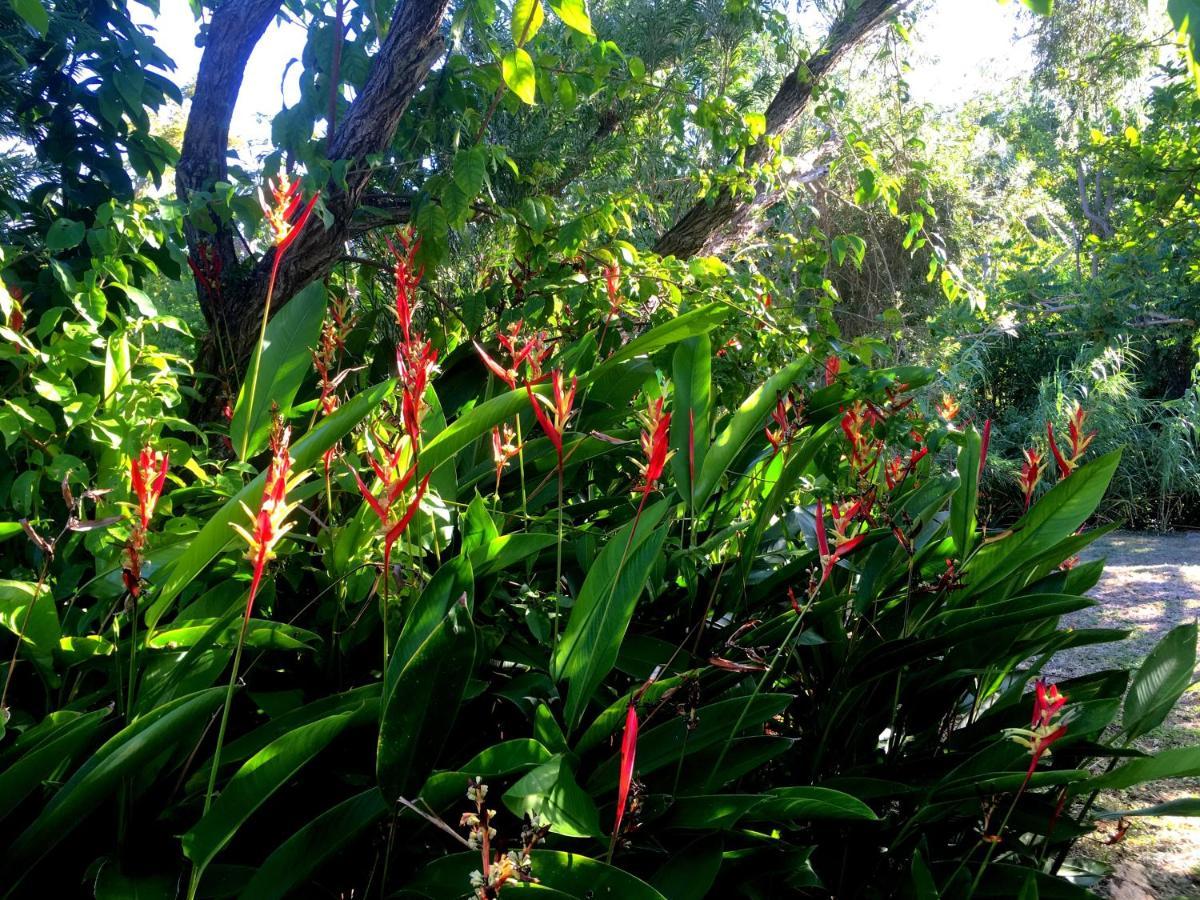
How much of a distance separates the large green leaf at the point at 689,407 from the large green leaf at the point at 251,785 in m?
0.61

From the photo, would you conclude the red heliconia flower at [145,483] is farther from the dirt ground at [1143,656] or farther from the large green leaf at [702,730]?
the dirt ground at [1143,656]

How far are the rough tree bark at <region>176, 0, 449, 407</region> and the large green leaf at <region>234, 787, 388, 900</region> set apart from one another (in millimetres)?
1283

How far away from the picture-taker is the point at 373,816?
84 centimetres

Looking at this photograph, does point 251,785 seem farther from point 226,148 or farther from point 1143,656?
point 1143,656

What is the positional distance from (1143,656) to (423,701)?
3092 millimetres

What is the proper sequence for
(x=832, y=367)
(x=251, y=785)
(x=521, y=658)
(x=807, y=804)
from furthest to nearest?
(x=832, y=367), (x=521, y=658), (x=807, y=804), (x=251, y=785)

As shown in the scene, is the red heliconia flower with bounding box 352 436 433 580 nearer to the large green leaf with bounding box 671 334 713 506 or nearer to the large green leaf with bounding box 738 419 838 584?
the large green leaf with bounding box 671 334 713 506

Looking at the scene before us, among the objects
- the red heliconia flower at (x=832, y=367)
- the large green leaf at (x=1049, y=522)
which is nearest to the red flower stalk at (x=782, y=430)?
the red heliconia flower at (x=832, y=367)

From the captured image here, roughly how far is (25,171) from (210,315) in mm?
465

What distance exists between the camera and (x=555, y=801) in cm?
82

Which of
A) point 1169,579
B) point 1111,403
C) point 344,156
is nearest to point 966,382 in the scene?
point 1111,403

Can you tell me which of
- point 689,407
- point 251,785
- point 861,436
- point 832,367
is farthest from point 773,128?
point 251,785

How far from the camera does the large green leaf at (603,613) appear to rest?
990 mm

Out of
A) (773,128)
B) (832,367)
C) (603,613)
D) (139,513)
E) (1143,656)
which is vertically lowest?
(1143,656)
